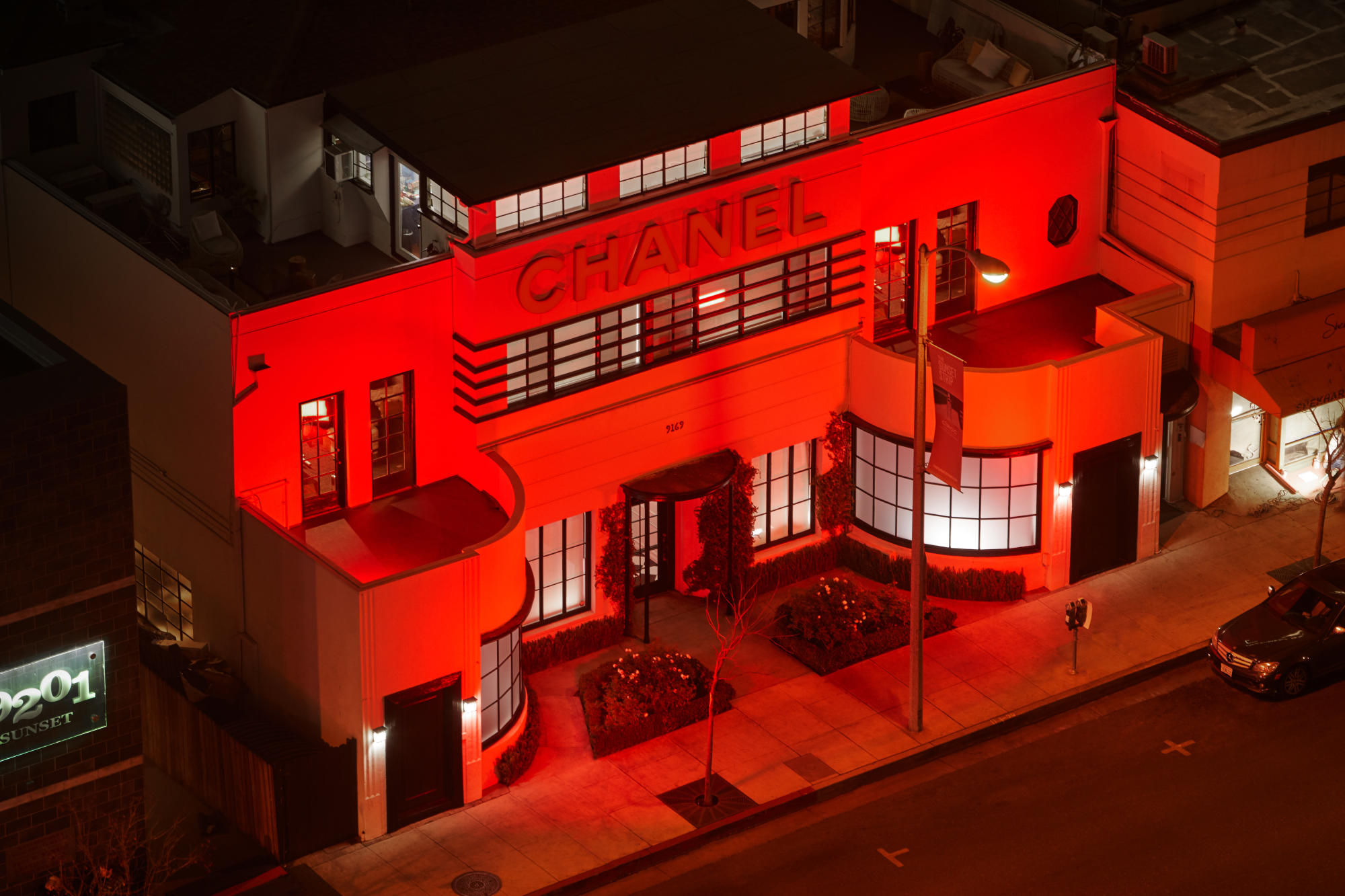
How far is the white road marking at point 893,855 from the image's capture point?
37.2 meters

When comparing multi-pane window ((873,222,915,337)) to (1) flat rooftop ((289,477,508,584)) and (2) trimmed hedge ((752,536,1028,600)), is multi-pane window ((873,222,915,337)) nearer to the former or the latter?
(2) trimmed hedge ((752,536,1028,600))

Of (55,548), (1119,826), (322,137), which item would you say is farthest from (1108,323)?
(55,548)

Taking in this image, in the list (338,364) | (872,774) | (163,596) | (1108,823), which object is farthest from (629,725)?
(163,596)

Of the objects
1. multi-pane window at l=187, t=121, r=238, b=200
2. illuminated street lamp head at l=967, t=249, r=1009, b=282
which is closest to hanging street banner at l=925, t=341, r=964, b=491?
illuminated street lamp head at l=967, t=249, r=1009, b=282

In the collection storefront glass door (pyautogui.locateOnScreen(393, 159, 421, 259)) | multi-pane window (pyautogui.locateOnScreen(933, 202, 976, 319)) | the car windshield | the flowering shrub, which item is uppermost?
storefront glass door (pyautogui.locateOnScreen(393, 159, 421, 259))

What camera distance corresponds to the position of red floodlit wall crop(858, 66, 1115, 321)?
43.2 metres

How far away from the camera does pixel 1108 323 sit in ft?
145

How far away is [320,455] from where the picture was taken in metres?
39.1

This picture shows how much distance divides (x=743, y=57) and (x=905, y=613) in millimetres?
10375

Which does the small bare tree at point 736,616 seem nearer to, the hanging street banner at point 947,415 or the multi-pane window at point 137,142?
the hanging street banner at point 947,415

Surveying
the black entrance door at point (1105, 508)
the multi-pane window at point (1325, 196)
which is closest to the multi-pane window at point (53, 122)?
the black entrance door at point (1105, 508)

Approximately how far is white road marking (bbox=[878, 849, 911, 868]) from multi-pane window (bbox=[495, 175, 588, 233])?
11666mm

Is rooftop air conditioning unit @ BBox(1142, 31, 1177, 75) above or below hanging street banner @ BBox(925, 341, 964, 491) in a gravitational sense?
above

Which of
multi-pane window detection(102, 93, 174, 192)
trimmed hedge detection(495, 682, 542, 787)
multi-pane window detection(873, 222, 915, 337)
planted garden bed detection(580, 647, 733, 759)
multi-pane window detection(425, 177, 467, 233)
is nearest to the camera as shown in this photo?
multi-pane window detection(425, 177, 467, 233)
